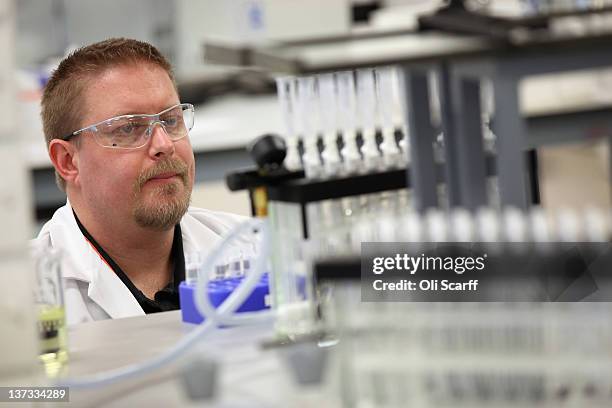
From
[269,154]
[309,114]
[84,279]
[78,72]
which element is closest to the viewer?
[269,154]

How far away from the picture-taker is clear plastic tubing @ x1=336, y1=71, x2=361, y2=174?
1.29 meters

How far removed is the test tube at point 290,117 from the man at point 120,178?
53cm

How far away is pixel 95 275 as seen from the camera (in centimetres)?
178

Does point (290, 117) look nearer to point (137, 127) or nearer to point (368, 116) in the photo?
point (368, 116)

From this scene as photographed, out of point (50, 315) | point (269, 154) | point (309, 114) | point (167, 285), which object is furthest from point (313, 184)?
point (167, 285)

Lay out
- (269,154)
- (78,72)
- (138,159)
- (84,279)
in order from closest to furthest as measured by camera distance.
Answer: (269,154) < (84,279) < (138,159) < (78,72)

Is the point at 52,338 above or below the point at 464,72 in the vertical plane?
below

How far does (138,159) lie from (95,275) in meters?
0.27

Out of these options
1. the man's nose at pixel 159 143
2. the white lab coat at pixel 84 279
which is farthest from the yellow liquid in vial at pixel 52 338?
the man's nose at pixel 159 143

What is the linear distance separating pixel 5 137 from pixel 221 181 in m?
3.20

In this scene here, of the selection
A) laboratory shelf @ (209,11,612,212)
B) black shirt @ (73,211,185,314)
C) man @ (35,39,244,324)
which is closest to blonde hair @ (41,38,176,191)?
man @ (35,39,244,324)

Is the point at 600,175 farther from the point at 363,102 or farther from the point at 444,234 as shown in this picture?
the point at 444,234

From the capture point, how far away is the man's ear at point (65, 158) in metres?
1.99

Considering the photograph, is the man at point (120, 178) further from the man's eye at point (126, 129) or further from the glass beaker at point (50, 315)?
the glass beaker at point (50, 315)
